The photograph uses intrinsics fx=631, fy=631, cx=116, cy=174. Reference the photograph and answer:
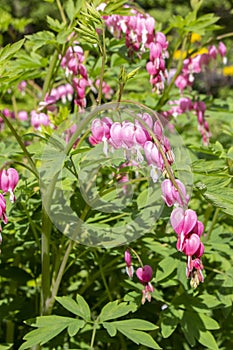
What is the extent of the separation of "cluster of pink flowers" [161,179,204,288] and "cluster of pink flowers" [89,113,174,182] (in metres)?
0.08

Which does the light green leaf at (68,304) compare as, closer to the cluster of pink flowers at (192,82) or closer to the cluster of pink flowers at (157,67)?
the cluster of pink flowers at (157,67)

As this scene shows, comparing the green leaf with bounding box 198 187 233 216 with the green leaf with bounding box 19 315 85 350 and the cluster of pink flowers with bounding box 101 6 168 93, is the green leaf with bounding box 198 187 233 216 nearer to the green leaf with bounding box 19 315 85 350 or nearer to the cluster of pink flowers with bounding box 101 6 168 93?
the green leaf with bounding box 19 315 85 350

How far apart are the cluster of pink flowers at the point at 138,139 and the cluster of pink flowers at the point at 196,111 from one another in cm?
111

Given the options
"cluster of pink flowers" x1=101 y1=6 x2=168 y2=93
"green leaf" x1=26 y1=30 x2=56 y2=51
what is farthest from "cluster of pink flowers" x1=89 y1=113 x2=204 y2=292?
"green leaf" x1=26 y1=30 x2=56 y2=51

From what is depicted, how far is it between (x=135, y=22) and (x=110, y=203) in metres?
0.77

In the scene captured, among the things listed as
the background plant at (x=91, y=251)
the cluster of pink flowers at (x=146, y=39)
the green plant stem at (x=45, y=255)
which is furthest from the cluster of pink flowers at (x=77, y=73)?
the green plant stem at (x=45, y=255)

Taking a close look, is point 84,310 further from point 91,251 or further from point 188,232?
point 188,232

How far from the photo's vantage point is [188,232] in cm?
152

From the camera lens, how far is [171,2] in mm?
10562

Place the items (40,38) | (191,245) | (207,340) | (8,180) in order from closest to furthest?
(191,245) < (8,180) < (207,340) < (40,38)

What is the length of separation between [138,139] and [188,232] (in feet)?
0.93

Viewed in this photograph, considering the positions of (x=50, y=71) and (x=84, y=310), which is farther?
(x=50, y=71)

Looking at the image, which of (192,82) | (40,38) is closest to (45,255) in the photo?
(40,38)

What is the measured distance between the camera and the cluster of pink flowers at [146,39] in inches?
91.8
